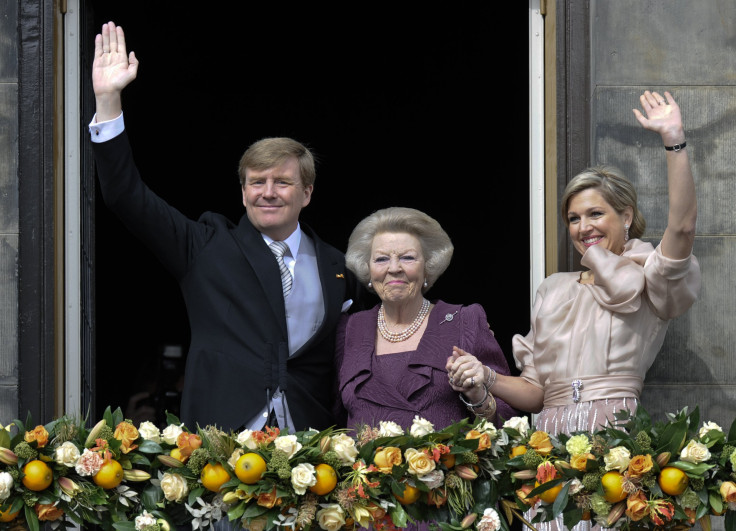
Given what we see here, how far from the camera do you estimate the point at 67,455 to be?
3.62 meters

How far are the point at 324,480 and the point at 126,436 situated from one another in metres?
0.62

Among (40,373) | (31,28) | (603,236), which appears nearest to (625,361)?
(603,236)

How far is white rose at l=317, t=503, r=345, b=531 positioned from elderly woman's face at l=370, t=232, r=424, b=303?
1115mm

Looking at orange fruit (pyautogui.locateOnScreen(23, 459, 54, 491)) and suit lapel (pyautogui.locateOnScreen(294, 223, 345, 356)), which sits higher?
suit lapel (pyautogui.locateOnScreen(294, 223, 345, 356))

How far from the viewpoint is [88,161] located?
17.8 ft

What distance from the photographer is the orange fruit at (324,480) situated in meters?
3.55

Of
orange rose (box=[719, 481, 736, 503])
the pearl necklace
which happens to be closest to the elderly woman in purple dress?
the pearl necklace

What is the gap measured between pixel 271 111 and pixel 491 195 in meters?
1.93

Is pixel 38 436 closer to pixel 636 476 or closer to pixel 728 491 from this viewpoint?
pixel 636 476

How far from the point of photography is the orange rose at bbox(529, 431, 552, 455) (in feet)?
12.1

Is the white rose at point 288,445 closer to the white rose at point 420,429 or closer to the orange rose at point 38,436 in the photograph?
the white rose at point 420,429

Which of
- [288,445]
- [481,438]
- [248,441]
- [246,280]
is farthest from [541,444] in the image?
[246,280]

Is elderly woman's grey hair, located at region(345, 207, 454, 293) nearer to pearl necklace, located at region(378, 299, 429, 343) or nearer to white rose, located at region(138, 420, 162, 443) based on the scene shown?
pearl necklace, located at region(378, 299, 429, 343)

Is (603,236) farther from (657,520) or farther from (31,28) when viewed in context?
(31,28)
